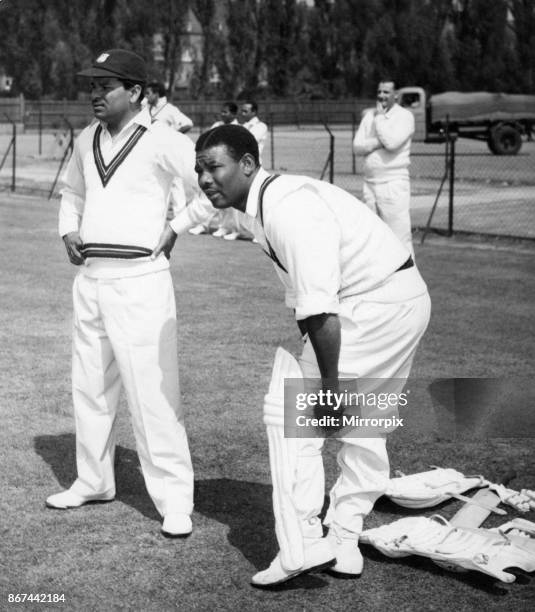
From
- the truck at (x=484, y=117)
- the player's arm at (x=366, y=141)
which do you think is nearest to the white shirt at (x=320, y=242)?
the player's arm at (x=366, y=141)

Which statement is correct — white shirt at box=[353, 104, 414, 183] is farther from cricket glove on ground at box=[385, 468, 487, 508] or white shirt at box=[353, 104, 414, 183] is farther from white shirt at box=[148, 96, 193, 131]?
cricket glove on ground at box=[385, 468, 487, 508]

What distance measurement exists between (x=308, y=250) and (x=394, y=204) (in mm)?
8389

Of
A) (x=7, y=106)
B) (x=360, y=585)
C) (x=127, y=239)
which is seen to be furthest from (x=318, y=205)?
(x=7, y=106)

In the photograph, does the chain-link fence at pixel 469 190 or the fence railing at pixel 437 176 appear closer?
the chain-link fence at pixel 469 190

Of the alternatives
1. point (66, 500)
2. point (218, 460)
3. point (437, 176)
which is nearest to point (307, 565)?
point (66, 500)

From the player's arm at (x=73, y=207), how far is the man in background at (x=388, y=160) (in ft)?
23.4

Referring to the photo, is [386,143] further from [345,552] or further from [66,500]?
[345,552]

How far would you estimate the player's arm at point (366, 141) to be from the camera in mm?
12234

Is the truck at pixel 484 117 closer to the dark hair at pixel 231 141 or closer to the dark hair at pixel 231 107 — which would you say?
the dark hair at pixel 231 107

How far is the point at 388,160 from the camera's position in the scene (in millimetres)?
12242

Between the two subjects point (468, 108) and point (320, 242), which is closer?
point (320, 242)

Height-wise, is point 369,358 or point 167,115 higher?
point 167,115

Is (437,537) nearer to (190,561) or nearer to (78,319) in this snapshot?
(190,561)

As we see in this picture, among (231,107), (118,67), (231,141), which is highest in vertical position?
(118,67)
